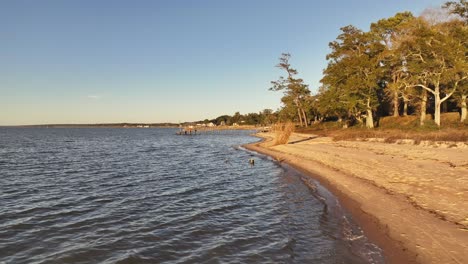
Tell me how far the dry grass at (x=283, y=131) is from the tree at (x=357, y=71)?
37.7 ft

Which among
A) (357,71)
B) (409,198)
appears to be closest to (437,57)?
(357,71)

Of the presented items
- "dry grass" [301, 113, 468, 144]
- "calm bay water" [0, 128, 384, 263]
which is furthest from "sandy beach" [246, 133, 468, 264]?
"dry grass" [301, 113, 468, 144]

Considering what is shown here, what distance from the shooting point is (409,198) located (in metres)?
11.2

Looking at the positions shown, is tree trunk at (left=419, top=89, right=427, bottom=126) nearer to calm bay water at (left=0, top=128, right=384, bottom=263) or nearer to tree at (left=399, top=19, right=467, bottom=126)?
tree at (left=399, top=19, right=467, bottom=126)

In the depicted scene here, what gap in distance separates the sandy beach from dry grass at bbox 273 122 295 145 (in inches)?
626

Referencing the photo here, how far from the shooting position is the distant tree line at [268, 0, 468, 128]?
111ft

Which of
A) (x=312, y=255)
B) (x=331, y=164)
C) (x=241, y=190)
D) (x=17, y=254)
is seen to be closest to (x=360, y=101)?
(x=331, y=164)

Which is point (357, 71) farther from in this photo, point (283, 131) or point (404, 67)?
point (283, 131)

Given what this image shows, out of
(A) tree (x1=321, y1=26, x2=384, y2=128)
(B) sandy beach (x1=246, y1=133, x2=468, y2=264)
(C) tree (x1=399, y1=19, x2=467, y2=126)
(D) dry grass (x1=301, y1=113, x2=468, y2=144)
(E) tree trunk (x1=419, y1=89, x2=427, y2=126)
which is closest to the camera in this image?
(B) sandy beach (x1=246, y1=133, x2=468, y2=264)

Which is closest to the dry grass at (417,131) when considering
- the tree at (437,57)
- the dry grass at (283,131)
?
the tree at (437,57)

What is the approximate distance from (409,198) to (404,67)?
34630 millimetres

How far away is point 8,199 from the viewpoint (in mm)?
14562

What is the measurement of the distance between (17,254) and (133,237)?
109 inches

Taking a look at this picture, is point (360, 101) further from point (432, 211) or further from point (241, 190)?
point (432, 211)
